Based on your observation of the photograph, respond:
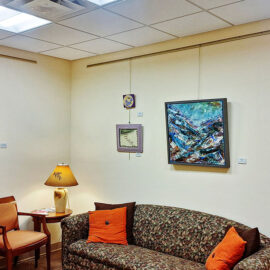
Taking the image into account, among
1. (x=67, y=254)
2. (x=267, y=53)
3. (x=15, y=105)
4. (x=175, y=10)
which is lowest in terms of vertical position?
(x=67, y=254)

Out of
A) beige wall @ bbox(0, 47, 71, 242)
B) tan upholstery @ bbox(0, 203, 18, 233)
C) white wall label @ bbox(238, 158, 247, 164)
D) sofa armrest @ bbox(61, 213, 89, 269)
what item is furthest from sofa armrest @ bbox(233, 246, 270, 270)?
beige wall @ bbox(0, 47, 71, 242)

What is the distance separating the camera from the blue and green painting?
4102 mm

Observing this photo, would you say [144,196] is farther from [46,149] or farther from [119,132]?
[46,149]

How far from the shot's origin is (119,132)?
518 cm

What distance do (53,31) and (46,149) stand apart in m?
1.98

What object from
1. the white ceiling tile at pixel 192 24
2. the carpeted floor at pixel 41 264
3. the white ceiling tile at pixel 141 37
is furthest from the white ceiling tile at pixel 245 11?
the carpeted floor at pixel 41 264

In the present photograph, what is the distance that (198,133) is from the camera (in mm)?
4254

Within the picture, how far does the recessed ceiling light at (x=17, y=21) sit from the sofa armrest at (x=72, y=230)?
229 centimetres

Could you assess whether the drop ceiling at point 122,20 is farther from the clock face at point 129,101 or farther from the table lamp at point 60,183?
the table lamp at point 60,183

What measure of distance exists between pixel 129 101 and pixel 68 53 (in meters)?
1.14

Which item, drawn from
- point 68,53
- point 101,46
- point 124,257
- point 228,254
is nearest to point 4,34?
point 68,53

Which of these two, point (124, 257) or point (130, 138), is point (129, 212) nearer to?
point (124, 257)

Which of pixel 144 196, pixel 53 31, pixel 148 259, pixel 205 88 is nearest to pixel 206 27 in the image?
pixel 205 88

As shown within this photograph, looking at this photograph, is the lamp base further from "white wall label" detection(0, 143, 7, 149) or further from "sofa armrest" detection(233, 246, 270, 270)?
"sofa armrest" detection(233, 246, 270, 270)
